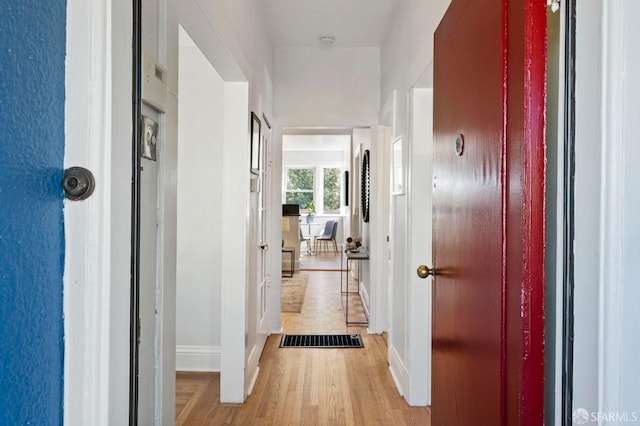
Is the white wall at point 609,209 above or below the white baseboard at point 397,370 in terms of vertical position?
above

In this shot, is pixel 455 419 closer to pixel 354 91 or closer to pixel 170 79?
pixel 170 79

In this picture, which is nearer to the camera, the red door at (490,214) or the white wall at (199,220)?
the red door at (490,214)

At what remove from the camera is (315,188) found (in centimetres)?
1081

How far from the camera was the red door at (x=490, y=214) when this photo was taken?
0.86 metres

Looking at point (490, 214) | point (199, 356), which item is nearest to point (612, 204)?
point (490, 214)

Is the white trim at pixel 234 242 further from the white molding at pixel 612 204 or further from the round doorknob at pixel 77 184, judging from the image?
the white molding at pixel 612 204

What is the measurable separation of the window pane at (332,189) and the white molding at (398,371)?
7.77 metres

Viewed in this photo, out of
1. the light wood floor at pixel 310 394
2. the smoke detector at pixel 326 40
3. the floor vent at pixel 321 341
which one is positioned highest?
the smoke detector at pixel 326 40

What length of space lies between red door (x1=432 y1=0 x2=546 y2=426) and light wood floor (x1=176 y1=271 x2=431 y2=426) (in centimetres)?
101

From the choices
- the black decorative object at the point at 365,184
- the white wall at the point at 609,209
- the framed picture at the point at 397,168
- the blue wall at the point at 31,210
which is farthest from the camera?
the black decorative object at the point at 365,184

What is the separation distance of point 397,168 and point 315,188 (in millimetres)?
7717

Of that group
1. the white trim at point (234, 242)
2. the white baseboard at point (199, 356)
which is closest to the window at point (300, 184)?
the white baseboard at point (199, 356)

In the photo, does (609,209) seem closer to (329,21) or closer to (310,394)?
(310,394)

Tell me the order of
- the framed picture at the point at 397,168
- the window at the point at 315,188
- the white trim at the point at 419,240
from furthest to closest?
the window at the point at 315,188, the framed picture at the point at 397,168, the white trim at the point at 419,240
